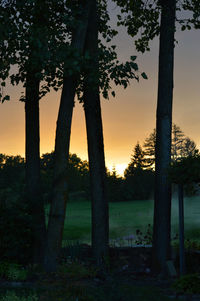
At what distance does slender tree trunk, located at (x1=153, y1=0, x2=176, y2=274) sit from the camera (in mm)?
11836

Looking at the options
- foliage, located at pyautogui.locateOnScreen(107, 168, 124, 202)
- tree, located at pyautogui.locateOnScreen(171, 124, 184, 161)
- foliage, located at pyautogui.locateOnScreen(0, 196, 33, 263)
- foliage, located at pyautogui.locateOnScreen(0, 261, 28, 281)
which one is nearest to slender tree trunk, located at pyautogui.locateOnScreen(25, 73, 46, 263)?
foliage, located at pyautogui.locateOnScreen(0, 196, 33, 263)

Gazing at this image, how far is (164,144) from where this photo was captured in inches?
476

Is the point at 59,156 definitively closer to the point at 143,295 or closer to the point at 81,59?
the point at 81,59

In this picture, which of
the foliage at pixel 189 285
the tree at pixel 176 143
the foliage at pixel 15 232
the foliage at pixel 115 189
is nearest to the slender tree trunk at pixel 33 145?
the foliage at pixel 15 232

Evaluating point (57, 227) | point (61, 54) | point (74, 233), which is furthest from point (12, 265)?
point (74, 233)

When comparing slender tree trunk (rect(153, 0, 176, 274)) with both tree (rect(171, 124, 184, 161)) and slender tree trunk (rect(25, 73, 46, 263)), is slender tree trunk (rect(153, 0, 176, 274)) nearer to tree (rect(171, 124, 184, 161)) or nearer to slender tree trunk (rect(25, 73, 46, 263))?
slender tree trunk (rect(25, 73, 46, 263))

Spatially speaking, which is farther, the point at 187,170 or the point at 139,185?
the point at 139,185

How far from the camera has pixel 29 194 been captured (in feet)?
40.1

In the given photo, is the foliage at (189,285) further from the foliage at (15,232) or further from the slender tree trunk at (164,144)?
the foliage at (15,232)

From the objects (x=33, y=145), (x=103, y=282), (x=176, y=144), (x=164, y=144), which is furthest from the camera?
(x=176, y=144)

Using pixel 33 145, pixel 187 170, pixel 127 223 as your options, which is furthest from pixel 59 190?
pixel 127 223

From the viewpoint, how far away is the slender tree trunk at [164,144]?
11.8 meters

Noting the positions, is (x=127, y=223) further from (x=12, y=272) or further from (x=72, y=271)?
(x=72, y=271)

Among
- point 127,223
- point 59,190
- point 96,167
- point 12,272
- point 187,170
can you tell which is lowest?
point 12,272
